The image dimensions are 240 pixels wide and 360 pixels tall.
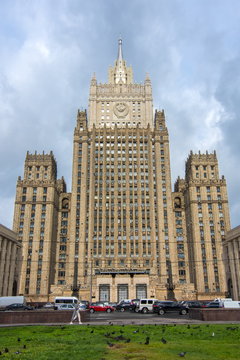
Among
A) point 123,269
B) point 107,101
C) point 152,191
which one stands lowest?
point 123,269

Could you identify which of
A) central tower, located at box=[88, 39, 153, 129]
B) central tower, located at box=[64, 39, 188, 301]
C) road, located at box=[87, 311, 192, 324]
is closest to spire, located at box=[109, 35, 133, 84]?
central tower, located at box=[88, 39, 153, 129]

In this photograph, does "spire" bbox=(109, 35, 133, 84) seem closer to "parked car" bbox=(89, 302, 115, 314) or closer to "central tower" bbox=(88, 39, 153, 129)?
"central tower" bbox=(88, 39, 153, 129)

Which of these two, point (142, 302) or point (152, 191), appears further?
point (152, 191)

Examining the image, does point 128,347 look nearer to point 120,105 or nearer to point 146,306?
point 146,306

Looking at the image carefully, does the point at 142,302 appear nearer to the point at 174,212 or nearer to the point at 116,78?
the point at 174,212

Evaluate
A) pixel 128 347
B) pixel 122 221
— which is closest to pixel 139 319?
pixel 128 347

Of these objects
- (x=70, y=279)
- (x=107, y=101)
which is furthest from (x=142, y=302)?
(x=107, y=101)

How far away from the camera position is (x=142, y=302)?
4819cm

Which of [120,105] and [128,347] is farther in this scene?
[120,105]

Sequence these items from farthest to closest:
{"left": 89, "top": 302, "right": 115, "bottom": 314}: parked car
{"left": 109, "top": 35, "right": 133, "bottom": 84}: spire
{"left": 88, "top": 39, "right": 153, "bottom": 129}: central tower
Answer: {"left": 109, "top": 35, "right": 133, "bottom": 84}: spire, {"left": 88, "top": 39, "right": 153, "bottom": 129}: central tower, {"left": 89, "top": 302, "right": 115, "bottom": 314}: parked car

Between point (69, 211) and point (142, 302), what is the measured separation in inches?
2692

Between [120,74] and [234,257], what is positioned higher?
[120,74]

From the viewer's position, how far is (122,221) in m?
105

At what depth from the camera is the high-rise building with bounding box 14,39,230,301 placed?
96.1m
